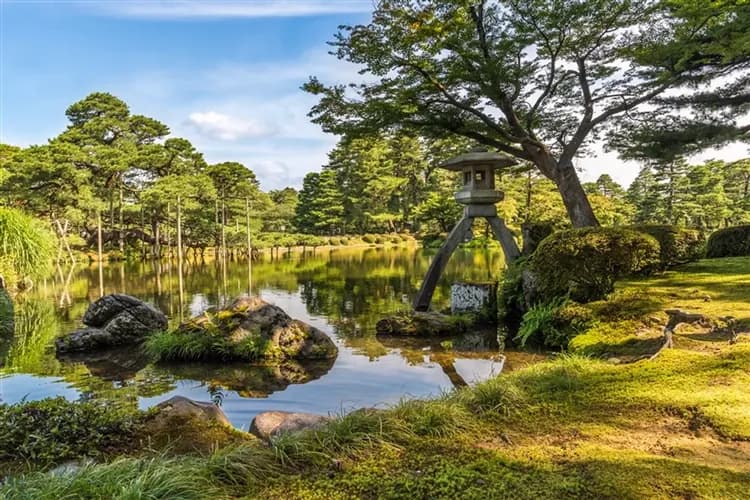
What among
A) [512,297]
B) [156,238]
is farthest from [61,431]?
[156,238]

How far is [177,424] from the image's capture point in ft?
10.3

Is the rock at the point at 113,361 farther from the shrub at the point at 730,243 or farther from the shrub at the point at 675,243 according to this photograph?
the shrub at the point at 730,243

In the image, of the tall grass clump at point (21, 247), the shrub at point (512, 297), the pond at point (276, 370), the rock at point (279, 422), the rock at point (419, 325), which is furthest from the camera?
the tall grass clump at point (21, 247)

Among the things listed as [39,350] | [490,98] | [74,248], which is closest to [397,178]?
[74,248]

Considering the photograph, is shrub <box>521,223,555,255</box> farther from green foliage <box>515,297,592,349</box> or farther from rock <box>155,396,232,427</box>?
rock <box>155,396,232,427</box>

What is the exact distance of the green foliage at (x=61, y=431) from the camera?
104 inches

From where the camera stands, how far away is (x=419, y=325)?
7.51 m

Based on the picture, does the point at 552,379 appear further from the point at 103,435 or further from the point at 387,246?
the point at 387,246

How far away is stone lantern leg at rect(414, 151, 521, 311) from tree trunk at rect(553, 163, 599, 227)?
249cm

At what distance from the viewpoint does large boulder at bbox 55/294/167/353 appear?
22.1 ft

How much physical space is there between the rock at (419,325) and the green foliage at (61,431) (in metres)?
4.75

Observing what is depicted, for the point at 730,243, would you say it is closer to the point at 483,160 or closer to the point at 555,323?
the point at 483,160

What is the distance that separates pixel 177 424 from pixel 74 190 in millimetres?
19853

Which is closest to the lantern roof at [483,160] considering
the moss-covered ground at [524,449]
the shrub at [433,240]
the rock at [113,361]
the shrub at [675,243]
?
the shrub at [675,243]
